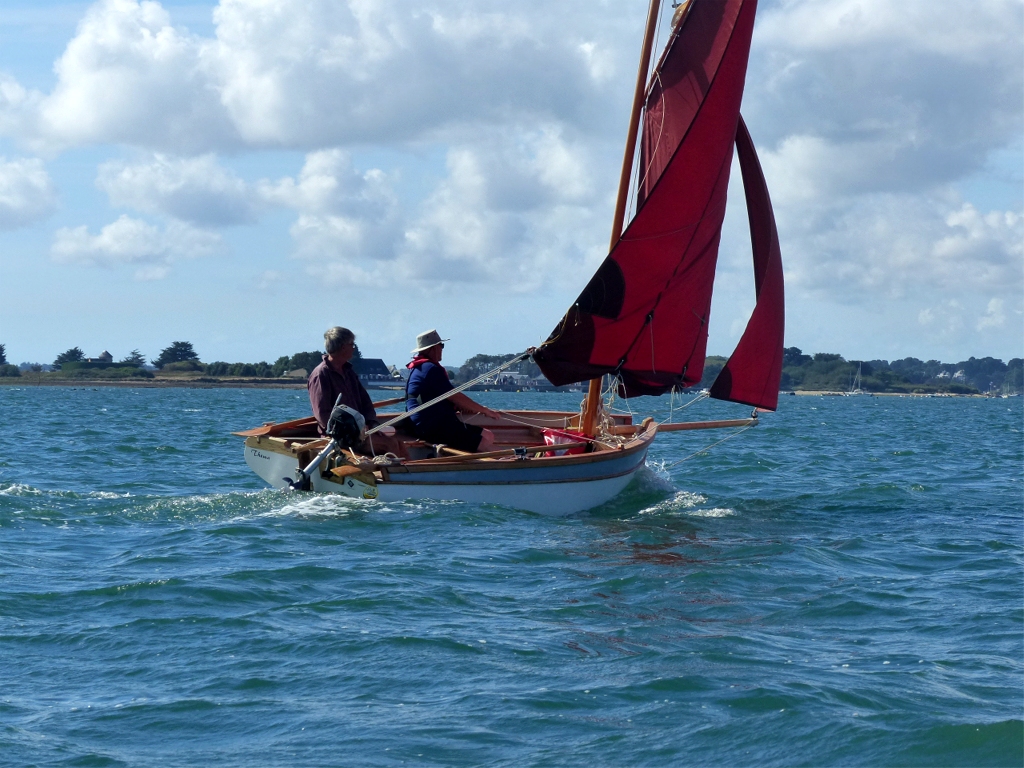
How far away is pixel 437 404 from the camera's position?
1312 cm

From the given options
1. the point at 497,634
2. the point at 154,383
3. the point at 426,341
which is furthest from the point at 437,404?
the point at 154,383

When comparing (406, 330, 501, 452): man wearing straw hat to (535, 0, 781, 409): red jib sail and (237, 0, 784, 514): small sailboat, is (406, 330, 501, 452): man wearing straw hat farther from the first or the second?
(535, 0, 781, 409): red jib sail

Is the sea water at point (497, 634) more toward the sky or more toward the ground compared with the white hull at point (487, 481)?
more toward the ground

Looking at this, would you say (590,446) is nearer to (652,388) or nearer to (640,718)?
(652,388)

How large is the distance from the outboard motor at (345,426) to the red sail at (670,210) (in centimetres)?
301

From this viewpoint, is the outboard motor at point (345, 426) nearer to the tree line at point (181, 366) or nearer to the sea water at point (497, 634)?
the sea water at point (497, 634)

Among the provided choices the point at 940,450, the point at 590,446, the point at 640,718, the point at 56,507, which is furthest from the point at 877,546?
the point at 940,450

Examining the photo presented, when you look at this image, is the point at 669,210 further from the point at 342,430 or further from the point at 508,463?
the point at 342,430

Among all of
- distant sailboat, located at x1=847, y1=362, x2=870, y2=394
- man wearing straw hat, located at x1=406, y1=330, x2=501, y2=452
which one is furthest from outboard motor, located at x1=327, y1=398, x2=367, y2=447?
distant sailboat, located at x1=847, y1=362, x2=870, y2=394

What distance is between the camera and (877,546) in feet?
37.1

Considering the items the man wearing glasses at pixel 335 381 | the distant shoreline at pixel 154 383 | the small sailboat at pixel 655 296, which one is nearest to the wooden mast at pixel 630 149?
the small sailboat at pixel 655 296

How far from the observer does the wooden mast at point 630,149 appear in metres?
14.2

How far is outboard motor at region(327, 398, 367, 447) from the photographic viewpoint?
11766 mm

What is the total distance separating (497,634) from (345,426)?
486cm
